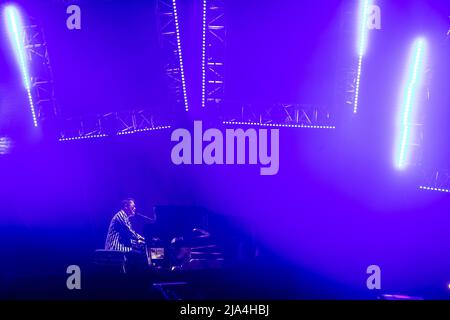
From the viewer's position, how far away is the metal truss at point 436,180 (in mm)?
4293

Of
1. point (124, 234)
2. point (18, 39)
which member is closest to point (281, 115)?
point (124, 234)

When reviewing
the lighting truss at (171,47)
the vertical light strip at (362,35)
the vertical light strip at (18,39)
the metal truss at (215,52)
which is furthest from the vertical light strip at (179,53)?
the vertical light strip at (362,35)

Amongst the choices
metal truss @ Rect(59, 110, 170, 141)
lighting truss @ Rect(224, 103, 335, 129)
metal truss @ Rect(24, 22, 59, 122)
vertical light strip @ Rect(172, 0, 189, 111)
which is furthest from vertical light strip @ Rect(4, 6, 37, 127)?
lighting truss @ Rect(224, 103, 335, 129)

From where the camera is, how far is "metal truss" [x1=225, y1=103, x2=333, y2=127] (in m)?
4.22

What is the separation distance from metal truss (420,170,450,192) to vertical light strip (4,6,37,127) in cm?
309

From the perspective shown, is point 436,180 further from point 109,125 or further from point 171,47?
point 109,125

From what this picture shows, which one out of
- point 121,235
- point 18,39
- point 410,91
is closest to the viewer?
point 121,235

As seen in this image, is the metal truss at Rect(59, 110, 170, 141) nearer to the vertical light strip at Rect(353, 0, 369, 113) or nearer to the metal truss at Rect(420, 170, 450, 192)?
the vertical light strip at Rect(353, 0, 369, 113)

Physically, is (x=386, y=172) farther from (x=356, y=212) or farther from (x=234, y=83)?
(x=234, y=83)

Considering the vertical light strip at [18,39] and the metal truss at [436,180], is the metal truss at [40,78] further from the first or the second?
the metal truss at [436,180]

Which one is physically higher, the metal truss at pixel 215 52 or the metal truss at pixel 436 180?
the metal truss at pixel 215 52

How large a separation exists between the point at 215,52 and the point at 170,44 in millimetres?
355

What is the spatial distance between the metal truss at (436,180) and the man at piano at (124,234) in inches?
89.0

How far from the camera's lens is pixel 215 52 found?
423 centimetres
